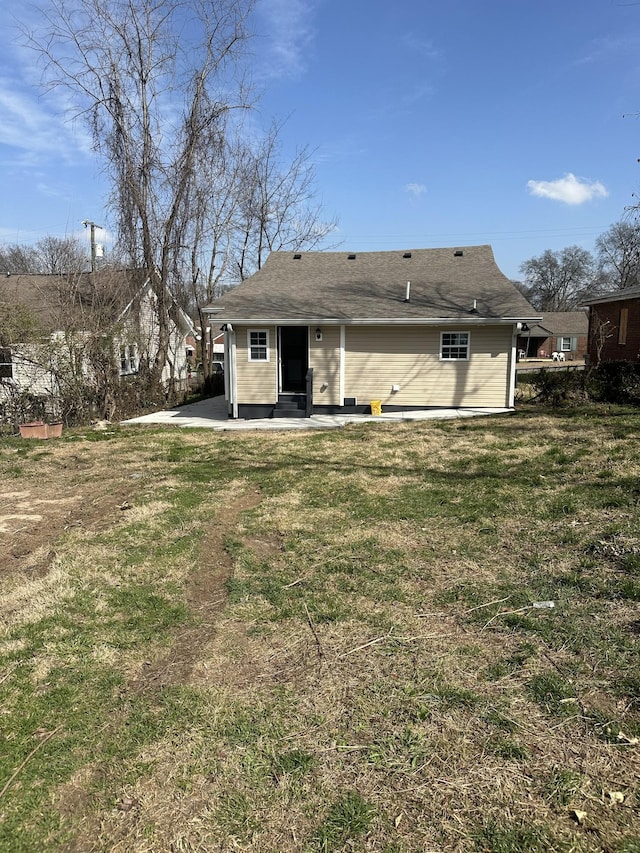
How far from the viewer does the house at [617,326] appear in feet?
57.3

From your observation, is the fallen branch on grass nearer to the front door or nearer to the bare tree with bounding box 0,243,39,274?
the front door

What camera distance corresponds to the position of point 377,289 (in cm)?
1509

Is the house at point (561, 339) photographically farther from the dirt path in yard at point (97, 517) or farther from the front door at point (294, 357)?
the dirt path in yard at point (97, 517)

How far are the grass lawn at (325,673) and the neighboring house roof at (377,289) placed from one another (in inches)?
301

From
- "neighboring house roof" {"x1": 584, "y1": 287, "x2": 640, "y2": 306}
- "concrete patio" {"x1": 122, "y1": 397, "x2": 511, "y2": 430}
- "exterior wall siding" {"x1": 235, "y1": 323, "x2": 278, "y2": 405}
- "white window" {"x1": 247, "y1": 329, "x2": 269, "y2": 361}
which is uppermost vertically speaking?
"neighboring house roof" {"x1": 584, "y1": 287, "x2": 640, "y2": 306}

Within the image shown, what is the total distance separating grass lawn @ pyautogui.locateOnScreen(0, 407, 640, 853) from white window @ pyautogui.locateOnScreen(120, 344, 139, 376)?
8724mm

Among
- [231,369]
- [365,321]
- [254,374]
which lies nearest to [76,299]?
[231,369]

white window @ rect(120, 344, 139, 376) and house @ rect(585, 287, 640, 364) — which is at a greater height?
house @ rect(585, 287, 640, 364)

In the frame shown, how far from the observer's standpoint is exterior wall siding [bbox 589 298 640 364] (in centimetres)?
1752

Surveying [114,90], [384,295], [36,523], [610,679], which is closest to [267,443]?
[36,523]

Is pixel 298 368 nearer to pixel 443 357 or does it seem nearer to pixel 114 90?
pixel 443 357

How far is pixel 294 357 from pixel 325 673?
41.7 feet

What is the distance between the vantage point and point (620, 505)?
5.24 m

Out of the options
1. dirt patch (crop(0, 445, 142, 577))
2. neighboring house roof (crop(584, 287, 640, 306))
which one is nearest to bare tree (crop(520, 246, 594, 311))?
neighboring house roof (crop(584, 287, 640, 306))
